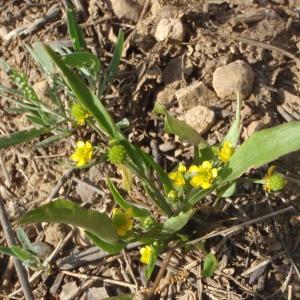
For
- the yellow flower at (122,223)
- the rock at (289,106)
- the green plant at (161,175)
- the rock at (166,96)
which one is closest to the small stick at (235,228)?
the green plant at (161,175)

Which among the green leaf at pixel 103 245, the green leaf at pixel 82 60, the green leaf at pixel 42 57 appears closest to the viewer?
the green leaf at pixel 103 245

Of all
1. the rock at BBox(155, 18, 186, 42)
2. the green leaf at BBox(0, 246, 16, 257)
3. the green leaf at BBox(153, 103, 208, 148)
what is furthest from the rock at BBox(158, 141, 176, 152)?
the green leaf at BBox(0, 246, 16, 257)

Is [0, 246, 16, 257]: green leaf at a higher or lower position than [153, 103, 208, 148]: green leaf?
lower

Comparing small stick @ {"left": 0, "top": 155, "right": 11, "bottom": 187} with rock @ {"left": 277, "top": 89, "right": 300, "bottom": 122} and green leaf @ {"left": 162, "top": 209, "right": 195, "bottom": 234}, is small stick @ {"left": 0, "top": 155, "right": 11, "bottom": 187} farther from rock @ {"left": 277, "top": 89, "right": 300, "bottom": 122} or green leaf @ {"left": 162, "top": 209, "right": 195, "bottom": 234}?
rock @ {"left": 277, "top": 89, "right": 300, "bottom": 122}

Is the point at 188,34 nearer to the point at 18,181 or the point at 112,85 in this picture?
the point at 112,85

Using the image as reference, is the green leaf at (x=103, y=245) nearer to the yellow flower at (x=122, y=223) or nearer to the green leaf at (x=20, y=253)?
the yellow flower at (x=122, y=223)

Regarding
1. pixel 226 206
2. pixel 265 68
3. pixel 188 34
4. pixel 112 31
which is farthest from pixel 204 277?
pixel 112 31

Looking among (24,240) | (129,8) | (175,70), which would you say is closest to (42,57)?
(129,8)
